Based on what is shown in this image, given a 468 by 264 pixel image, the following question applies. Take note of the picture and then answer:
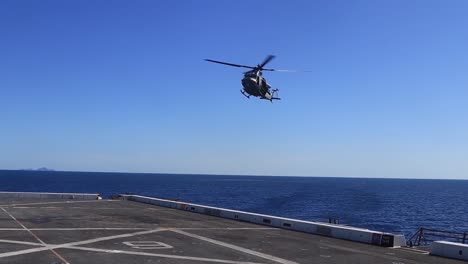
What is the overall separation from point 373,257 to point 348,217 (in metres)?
68.3

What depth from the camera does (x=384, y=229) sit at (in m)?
71.1

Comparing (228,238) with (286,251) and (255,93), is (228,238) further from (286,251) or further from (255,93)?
(255,93)

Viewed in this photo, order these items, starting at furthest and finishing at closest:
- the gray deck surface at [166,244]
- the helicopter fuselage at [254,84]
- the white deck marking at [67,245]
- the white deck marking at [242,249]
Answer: the helicopter fuselage at [254,84] → the white deck marking at [242,249] → the gray deck surface at [166,244] → the white deck marking at [67,245]

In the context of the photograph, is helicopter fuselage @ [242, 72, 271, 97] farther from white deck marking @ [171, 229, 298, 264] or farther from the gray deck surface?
white deck marking @ [171, 229, 298, 264]

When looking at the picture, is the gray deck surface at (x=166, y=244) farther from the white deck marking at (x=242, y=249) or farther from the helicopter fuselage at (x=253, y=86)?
the helicopter fuselage at (x=253, y=86)

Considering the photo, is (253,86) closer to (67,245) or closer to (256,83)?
(256,83)

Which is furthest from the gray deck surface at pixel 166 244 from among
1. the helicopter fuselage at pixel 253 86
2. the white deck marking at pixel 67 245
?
the helicopter fuselage at pixel 253 86

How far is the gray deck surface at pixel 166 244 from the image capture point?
2128 centimetres

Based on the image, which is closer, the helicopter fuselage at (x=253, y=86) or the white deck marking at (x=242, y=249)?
the white deck marking at (x=242, y=249)

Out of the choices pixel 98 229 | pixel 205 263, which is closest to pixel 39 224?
pixel 98 229

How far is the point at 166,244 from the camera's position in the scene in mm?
25234

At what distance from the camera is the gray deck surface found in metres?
21.3

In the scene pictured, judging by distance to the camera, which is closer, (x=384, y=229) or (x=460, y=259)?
(x=460, y=259)

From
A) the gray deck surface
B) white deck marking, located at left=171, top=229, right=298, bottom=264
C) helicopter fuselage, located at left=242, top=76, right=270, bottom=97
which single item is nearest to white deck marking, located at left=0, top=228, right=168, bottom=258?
the gray deck surface
